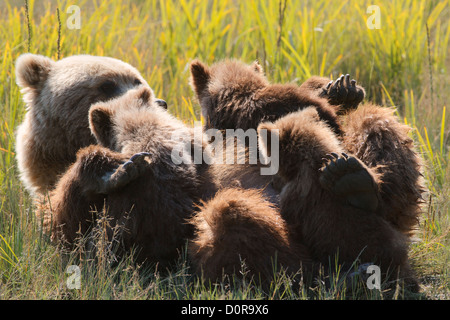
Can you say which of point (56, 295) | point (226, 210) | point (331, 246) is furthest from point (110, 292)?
point (331, 246)

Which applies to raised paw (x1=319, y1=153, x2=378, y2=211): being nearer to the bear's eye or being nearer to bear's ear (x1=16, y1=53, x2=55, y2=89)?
the bear's eye

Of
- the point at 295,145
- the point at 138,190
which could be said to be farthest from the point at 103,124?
the point at 295,145

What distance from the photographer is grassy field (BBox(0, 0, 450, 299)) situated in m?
4.37

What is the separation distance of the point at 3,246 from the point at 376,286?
2.49 meters

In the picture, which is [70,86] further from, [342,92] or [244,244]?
[244,244]

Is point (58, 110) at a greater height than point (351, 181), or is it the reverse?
point (58, 110)

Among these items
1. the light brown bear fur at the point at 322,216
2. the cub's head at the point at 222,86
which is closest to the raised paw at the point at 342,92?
the cub's head at the point at 222,86

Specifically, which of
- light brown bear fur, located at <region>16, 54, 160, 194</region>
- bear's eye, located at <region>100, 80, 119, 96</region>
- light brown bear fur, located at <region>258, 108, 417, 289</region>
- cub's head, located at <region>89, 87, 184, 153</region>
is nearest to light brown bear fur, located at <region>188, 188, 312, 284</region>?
light brown bear fur, located at <region>258, 108, 417, 289</region>

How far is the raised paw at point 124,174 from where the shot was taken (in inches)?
149

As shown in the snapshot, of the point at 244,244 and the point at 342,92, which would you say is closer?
the point at 244,244

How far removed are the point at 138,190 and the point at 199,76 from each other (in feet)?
3.96

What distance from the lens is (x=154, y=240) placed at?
394cm

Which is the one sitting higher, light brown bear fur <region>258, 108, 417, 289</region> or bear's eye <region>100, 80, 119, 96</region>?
bear's eye <region>100, 80, 119, 96</region>

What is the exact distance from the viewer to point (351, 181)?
3.57m
